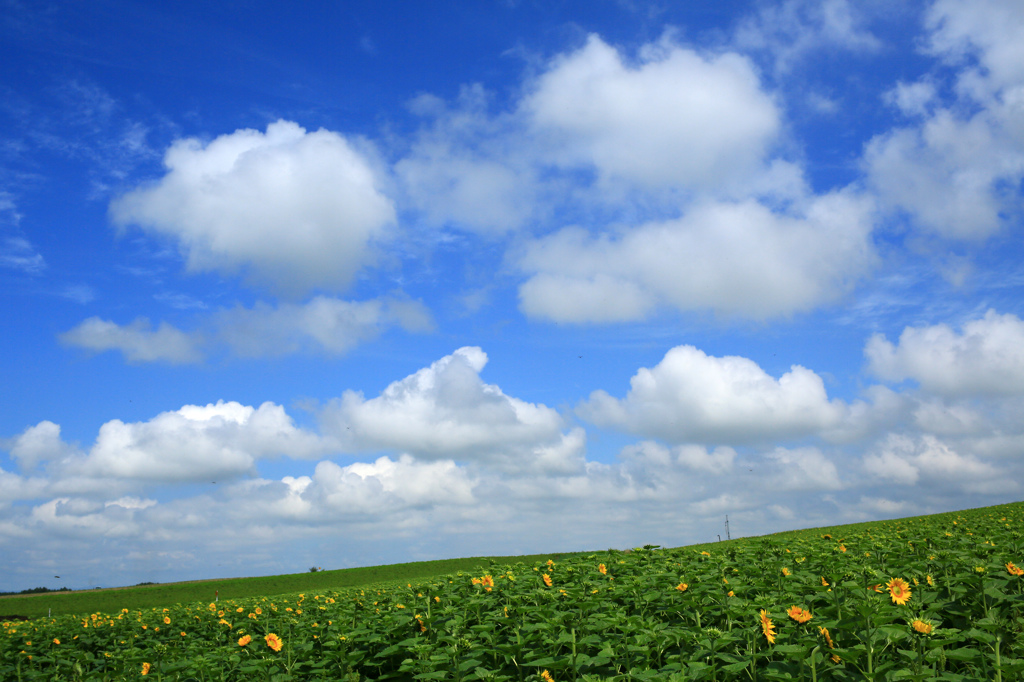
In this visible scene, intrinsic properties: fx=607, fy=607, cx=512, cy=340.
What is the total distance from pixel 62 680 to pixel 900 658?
11906 mm

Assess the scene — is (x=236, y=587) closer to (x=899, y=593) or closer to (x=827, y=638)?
(x=827, y=638)

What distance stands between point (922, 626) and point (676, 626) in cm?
243

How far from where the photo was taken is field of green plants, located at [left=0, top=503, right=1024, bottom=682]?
5.12 meters

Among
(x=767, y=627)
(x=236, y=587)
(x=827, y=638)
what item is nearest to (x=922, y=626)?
(x=827, y=638)

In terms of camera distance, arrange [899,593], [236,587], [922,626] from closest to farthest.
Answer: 1. [922,626]
2. [899,593]
3. [236,587]

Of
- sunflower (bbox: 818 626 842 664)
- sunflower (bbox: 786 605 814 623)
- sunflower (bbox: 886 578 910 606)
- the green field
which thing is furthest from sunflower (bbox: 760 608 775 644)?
the green field

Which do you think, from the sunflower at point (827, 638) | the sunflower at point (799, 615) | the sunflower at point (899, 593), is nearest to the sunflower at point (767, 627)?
the sunflower at point (799, 615)

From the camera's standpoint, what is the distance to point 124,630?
13.5 metres

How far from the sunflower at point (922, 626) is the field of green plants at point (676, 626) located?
1 cm

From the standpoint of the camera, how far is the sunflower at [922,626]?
187 inches

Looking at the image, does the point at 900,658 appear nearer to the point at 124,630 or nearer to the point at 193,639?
the point at 193,639

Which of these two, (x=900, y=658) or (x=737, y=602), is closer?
(x=900, y=658)

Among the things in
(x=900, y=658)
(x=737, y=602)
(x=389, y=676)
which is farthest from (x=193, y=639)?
(x=900, y=658)

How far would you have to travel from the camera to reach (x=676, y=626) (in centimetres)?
652
